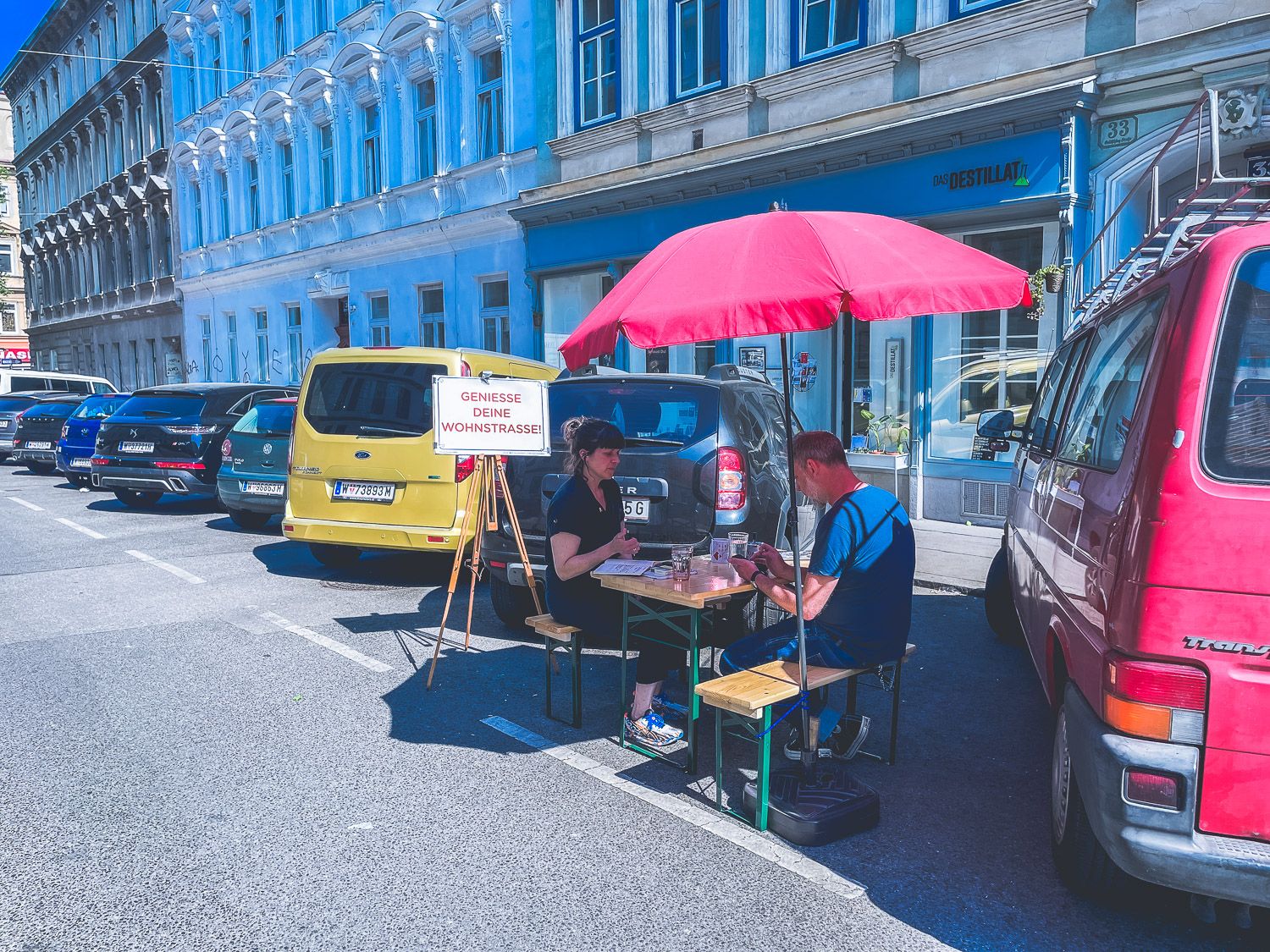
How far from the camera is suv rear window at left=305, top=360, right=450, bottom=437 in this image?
8430mm

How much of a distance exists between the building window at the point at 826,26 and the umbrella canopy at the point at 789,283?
31.5ft

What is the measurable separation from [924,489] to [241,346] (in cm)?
2263

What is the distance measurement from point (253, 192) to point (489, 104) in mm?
12064

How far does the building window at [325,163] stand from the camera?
77.9ft

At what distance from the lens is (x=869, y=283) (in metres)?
3.67

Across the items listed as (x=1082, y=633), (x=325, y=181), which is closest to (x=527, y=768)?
(x=1082, y=633)

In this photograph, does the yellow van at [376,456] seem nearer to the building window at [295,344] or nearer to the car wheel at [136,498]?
the car wheel at [136,498]

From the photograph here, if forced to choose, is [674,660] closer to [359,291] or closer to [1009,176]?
[1009,176]

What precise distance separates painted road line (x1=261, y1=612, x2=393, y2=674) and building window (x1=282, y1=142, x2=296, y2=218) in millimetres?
20169

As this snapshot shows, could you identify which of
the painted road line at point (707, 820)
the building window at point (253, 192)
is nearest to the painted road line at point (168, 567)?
the painted road line at point (707, 820)

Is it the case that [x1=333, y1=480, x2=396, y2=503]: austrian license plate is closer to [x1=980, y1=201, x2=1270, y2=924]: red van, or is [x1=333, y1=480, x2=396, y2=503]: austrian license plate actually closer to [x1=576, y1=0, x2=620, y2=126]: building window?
[x1=980, y1=201, x2=1270, y2=924]: red van

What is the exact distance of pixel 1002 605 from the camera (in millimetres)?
6805

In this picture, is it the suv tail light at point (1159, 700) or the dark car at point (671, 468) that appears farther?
the dark car at point (671, 468)

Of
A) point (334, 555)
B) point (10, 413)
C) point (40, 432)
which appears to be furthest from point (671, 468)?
point (10, 413)
